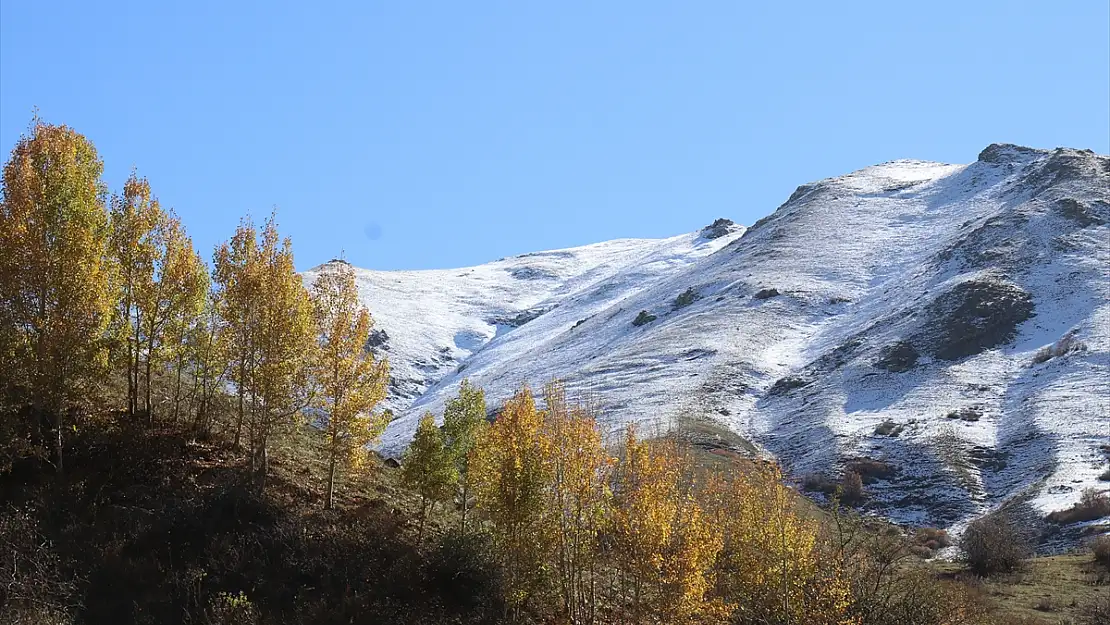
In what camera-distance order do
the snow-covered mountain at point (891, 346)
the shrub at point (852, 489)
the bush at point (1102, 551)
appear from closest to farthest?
the bush at point (1102, 551), the shrub at point (852, 489), the snow-covered mountain at point (891, 346)

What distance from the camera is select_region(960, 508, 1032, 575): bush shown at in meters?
51.7

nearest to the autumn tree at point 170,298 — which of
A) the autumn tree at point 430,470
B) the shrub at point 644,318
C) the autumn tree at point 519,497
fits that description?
the autumn tree at point 430,470

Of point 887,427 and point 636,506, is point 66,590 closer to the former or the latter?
point 636,506

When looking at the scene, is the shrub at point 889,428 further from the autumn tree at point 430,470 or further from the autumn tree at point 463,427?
the autumn tree at point 430,470

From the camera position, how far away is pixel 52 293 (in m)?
33.0

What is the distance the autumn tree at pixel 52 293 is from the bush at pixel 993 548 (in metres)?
46.9

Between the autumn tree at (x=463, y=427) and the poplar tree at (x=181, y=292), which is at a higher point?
the poplar tree at (x=181, y=292)

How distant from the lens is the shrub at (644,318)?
13712 centimetres

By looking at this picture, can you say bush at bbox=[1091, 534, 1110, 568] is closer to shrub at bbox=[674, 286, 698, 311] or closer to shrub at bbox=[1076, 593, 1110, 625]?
shrub at bbox=[1076, 593, 1110, 625]

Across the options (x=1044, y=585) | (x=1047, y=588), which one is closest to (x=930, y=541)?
(x=1044, y=585)

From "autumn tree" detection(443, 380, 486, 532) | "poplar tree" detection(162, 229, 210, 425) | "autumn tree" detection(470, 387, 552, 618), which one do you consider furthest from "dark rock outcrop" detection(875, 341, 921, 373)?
"poplar tree" detection(162, 229, 210, 425)

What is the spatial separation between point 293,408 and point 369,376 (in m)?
3.21

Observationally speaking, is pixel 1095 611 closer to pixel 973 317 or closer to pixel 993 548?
pixel 993 548

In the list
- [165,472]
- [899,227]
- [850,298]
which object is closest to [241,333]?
[165,472]
